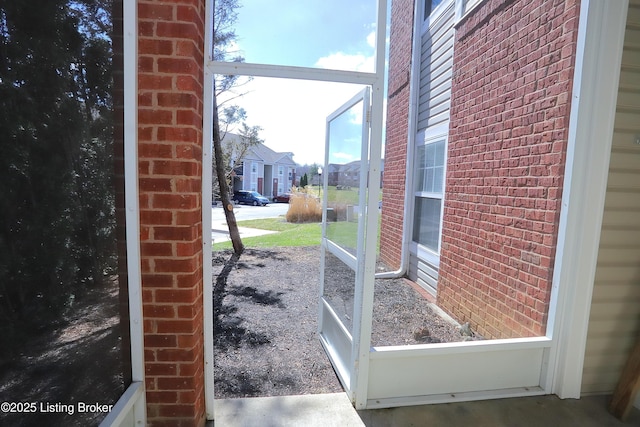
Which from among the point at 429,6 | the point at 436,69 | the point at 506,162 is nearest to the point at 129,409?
the point at 506,162

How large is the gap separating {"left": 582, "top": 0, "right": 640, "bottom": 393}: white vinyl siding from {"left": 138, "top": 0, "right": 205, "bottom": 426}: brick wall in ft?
8.65

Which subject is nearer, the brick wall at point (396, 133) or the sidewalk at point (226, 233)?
the brick wall at point (396, 133)

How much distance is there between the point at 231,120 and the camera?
7.48 m

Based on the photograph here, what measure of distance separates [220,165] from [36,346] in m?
6.01

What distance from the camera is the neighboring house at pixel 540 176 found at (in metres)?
2.05

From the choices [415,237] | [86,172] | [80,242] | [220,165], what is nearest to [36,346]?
[80,242]

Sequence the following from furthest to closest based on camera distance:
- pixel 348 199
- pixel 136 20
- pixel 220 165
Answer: pixel 220 165 → pixel 348 199 → pixel 136 20

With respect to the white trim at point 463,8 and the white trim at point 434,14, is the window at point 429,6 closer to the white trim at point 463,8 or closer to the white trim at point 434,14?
the white trim at point 434,14

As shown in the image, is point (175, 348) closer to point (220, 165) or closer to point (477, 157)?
point (477, 157)

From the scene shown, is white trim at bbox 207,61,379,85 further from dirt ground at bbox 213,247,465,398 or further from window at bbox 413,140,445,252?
window at bbox 413,140,445,252

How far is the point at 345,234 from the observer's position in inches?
99.6

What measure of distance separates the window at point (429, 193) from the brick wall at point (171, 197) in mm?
3456

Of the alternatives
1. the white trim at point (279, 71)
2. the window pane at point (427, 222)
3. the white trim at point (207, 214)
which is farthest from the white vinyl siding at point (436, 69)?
the white trim at point (207, 214)

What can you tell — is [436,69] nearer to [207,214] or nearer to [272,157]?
[207,214]
